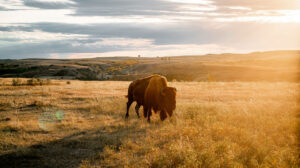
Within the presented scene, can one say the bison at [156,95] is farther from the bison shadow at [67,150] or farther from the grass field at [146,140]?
the bison shadow at [67,150]

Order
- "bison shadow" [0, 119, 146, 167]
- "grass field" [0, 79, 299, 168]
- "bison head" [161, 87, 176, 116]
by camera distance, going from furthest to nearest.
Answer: "bison head" [161, 87, 176, 116]
"bison shadow" [0, 119, 146, 167]
"grass field" [0, 79, 299, 168]

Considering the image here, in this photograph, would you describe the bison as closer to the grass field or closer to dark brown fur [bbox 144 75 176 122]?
dark brown fur [bbox 144 75 176 122]

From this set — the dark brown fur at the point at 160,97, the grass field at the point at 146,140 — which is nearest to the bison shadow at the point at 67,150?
the grass field at the point at 146,140

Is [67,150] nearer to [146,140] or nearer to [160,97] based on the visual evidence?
[146,140]

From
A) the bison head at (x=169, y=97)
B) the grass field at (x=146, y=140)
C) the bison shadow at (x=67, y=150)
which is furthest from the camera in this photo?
the bison head at (x=169, y=97)

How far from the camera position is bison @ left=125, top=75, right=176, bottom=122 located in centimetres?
904

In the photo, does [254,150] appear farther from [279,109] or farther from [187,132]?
[279,109]

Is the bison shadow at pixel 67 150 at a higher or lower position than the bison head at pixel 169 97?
lower

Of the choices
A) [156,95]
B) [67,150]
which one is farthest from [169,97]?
[67,150]

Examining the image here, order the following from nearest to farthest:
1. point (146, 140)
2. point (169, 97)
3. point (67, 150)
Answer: point (67, 150) → point (146, 140) → point (169, 97)

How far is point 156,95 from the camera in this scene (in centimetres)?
973

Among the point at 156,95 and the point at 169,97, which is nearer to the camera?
the point at 169,97

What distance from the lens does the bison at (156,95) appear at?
904cm

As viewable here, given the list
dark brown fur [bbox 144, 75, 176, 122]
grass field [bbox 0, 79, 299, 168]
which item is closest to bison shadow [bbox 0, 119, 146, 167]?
grass field [bbox 0, 79, 299, 168]
